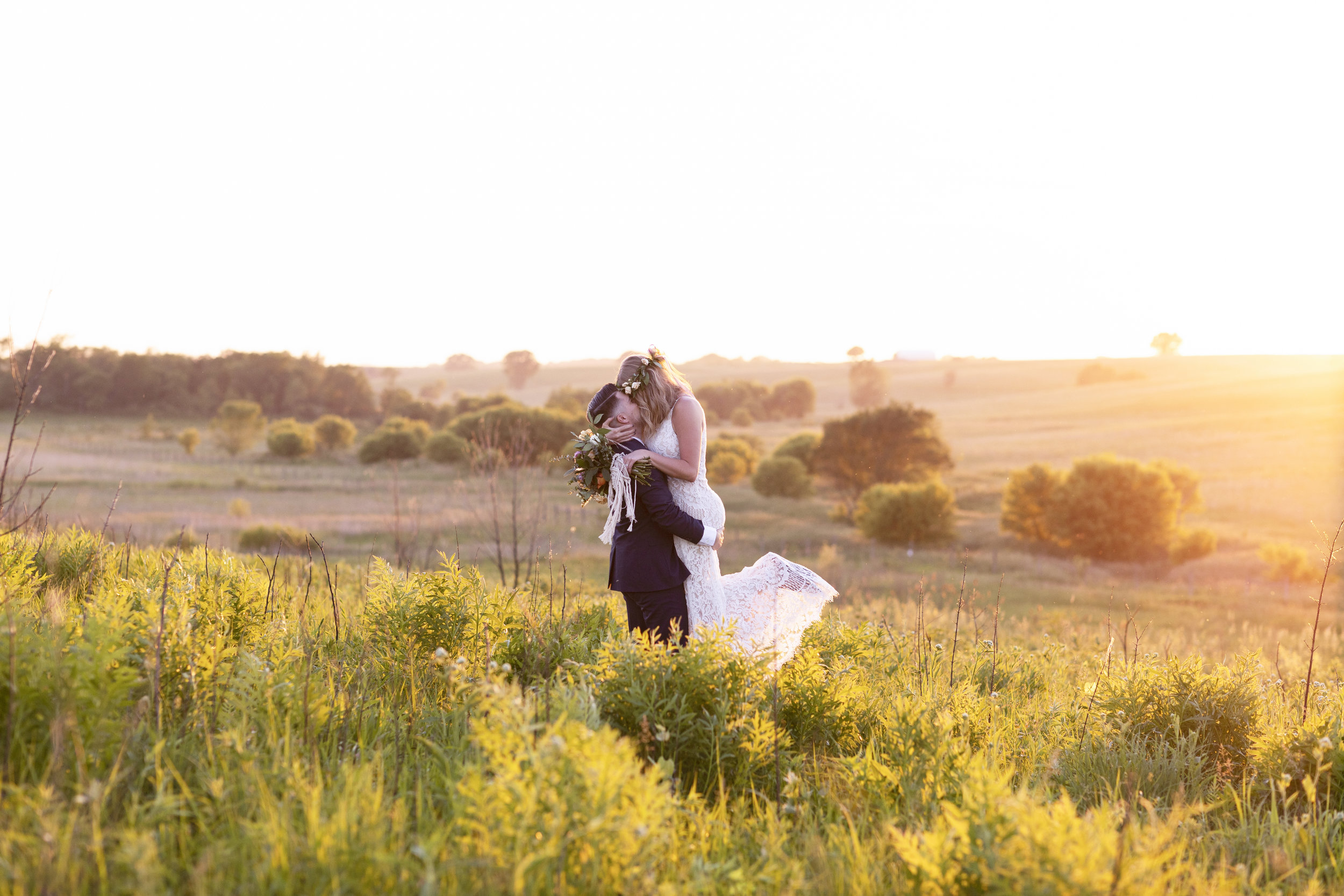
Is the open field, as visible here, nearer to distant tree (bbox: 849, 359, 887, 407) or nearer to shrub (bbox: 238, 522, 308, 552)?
shrub (bbox: 238, 522, 308, 552)

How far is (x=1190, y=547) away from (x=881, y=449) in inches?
508

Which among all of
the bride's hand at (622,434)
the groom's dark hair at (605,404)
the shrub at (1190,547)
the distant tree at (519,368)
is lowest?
the shrub at (1190,547)

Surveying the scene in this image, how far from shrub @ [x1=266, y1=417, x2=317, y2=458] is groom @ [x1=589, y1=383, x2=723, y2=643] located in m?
47.4

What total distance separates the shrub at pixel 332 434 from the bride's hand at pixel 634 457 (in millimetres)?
50432

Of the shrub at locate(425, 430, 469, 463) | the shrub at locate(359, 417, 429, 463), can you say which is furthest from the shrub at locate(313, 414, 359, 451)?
the shrub at locate(425, 430, 469, 463)

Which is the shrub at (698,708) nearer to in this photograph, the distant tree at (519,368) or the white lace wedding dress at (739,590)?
the white lace wedding dress at (739,590)

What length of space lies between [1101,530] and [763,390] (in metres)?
58.6

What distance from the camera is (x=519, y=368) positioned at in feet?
367

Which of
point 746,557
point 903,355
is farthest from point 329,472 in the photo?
point 903,355

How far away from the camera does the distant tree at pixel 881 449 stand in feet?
118

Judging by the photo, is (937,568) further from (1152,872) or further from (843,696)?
(1152,872)

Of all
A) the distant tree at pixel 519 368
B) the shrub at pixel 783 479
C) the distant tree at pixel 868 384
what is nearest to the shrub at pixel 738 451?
the shrub at pixel 783 479

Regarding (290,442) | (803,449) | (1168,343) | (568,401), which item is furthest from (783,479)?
(1168,343)

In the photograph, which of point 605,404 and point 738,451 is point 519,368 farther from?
point 605,404
